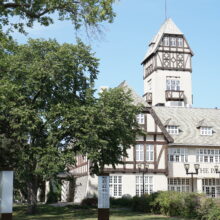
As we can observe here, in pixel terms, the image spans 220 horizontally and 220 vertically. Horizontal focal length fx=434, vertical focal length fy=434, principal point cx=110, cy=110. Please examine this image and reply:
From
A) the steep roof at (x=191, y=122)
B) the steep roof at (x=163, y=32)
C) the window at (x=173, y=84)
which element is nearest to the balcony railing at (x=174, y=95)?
the window at (x=173, y=84)

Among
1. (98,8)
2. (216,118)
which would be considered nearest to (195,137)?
(216,118)

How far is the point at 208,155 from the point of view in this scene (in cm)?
4606

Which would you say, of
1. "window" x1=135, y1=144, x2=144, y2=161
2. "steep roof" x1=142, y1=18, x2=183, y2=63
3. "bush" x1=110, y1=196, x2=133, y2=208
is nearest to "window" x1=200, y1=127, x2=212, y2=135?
"window" x1=135, y1=144, x2=144, y2=161

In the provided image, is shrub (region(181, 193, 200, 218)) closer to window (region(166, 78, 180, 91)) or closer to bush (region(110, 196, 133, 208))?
bush (region(110, 196, 133, 208))

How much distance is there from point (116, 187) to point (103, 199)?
23.0 meters

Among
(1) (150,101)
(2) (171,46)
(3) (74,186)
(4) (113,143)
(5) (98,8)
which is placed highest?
(2) (171,46)

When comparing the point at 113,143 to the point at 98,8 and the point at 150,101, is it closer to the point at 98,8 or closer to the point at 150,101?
the point at 98,8

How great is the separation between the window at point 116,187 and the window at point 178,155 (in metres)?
6.01

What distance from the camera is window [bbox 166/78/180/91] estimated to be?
60.1 metres

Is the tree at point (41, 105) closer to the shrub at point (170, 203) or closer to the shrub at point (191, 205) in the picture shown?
the shrub at point (170, 203)

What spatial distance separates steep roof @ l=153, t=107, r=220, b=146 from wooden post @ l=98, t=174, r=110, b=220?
25.5 metres

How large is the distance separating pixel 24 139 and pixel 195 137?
882 inches

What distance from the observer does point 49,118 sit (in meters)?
29.2

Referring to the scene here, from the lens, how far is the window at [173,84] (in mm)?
60103
